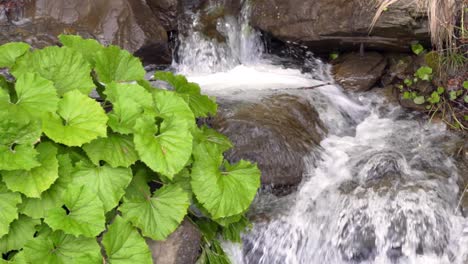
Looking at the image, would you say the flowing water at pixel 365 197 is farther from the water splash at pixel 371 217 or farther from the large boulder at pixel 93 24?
the large boulder at pixel 93 24

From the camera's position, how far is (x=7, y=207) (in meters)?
2.38

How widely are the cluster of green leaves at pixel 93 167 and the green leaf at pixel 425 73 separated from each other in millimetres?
2574

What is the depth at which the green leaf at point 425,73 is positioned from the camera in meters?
4.79

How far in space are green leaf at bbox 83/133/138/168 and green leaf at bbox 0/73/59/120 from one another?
0.26 meters

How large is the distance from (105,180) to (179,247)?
20.4 inches

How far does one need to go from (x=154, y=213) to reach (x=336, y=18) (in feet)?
10.3

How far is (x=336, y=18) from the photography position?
16.7 feet

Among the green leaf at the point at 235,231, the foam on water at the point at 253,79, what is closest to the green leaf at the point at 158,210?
the green leaf at the point at 235,231

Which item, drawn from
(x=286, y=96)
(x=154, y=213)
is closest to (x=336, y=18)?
(x=286, y=96)

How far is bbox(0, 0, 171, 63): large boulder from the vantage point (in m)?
5.09

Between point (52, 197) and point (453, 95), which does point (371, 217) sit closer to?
point (453, 95)

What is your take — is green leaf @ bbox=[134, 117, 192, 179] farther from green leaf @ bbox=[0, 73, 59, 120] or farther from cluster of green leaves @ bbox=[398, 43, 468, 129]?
cluster of green leaves @ bbox=[398, 43, 468, 129]

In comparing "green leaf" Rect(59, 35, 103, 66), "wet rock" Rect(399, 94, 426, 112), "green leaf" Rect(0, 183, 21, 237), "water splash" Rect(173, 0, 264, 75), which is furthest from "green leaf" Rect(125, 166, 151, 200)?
"wet rock" Rect(399, 94, 426, 112)

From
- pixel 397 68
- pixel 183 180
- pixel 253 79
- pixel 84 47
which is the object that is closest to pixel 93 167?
pixel 183 180
